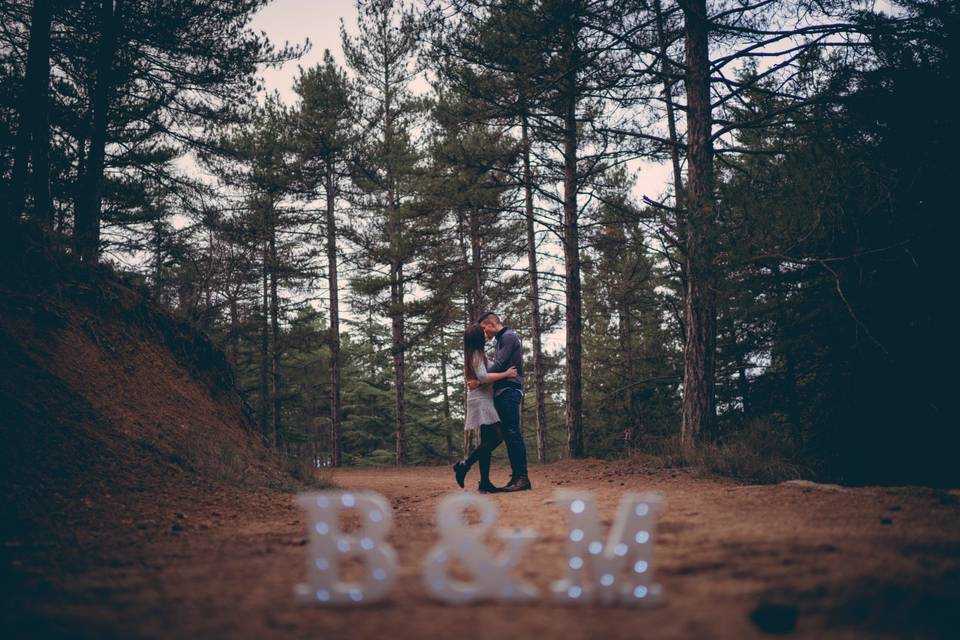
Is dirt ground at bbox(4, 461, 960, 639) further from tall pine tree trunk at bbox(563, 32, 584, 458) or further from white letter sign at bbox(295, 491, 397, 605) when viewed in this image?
tall pine tree trunk at bbox(563, 32, 584, 458)

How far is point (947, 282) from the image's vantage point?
6.96m

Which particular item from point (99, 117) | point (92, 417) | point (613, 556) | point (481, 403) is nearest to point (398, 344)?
point (99, 117)

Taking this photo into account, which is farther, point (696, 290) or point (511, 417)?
point (696, 290)

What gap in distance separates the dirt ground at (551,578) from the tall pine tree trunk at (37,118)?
7.40 metres

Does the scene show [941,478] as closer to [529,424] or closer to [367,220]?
[367,220]

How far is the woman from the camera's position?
6.62 metres

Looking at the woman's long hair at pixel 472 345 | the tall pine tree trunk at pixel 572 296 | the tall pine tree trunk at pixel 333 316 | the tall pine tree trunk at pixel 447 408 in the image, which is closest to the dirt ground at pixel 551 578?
the woman's long hair at pixel 472 345

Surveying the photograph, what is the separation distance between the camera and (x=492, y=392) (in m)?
6.80

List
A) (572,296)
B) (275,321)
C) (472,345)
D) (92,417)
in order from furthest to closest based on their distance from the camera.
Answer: (275,321)
(572,296)
(472,345)
(92,417)

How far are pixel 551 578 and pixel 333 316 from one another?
19.0m

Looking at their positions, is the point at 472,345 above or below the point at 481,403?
above

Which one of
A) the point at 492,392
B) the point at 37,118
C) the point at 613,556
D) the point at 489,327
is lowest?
the point at 613,556

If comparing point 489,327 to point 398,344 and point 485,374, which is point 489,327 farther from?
point 398,344

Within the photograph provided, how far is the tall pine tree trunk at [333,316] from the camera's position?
20547 millimetres
